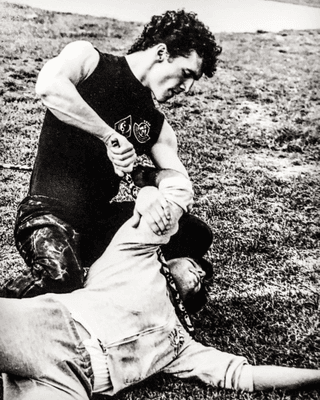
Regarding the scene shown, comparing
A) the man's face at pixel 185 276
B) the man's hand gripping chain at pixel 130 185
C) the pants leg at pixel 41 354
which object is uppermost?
the man's hand gripping chain at pixel 130 185

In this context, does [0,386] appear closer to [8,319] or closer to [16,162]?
[8,319]

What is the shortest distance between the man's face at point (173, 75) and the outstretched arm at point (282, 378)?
2.51 feet

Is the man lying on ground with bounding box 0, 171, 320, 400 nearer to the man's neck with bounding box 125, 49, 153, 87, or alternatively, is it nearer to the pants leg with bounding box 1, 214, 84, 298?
the pants leg with bounding box 1, 214, 84, 298

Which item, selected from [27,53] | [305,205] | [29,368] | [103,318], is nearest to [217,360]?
[103,318]

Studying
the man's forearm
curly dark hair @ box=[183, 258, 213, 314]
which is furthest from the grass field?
the man's forearm

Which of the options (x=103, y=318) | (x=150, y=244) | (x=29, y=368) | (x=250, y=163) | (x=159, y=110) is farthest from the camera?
(x=250, y=163)

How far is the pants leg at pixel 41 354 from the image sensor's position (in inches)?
44.3

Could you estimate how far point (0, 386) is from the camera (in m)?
1.19

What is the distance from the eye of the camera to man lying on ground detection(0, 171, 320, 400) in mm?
1143

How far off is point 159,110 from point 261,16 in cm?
51

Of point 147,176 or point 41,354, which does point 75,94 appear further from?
point 41,354

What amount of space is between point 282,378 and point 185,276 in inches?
13.9

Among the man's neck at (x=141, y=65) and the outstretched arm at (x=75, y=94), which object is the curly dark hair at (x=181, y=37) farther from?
the outstretched arm at (x=75, y=94)

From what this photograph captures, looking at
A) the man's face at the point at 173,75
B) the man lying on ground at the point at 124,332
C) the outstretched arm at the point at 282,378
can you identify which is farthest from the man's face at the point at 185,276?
the man's face at the point at 173,75
